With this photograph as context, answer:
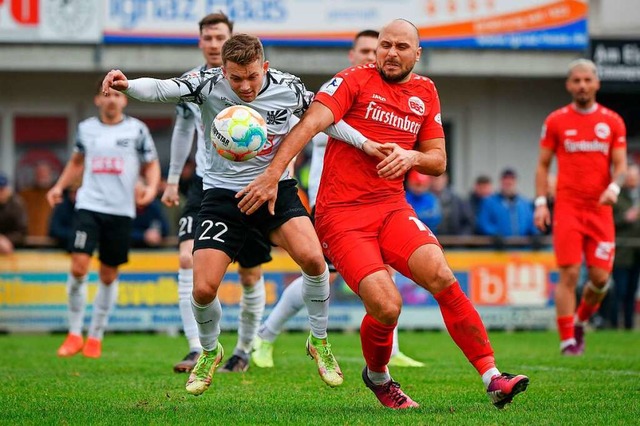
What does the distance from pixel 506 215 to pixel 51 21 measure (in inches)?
329

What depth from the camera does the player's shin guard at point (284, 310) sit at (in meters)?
10.1

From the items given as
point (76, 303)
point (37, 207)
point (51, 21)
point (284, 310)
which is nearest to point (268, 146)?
point (284, 310)

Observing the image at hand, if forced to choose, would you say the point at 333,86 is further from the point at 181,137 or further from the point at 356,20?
the point at 356,20

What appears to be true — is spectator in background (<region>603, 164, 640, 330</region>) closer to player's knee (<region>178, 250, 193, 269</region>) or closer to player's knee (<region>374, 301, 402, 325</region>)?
player's knee (<region>178, 250, 193, 269</region>)

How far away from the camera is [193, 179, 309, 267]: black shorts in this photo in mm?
7781

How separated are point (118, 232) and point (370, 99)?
17.3 feet

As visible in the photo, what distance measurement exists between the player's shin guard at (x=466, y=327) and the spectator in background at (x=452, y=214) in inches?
448

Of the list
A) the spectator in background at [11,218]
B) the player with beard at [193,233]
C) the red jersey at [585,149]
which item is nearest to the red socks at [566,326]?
the red jersey at [585,149]

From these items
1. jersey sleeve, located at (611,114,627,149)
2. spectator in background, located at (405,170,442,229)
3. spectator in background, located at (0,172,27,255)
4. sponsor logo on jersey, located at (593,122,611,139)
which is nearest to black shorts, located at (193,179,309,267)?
sponsor logo on jersey, located at (593,122,611,139)

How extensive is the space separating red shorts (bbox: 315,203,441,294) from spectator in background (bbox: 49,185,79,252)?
33.3ft

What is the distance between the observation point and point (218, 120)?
7.31 meters

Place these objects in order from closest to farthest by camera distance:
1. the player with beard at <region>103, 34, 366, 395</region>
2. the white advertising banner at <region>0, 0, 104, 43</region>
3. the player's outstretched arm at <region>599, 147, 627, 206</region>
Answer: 1. the player with beard at <region>103, 34, 366, 395</region>
2. the player's outstretched arm at <region>599, 147, 627, 206</region>
3. the white advertising banner at <region>0, 0, 104, 43</region>

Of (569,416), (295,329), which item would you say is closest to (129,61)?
(295,329)

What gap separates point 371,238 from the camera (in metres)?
7.45
